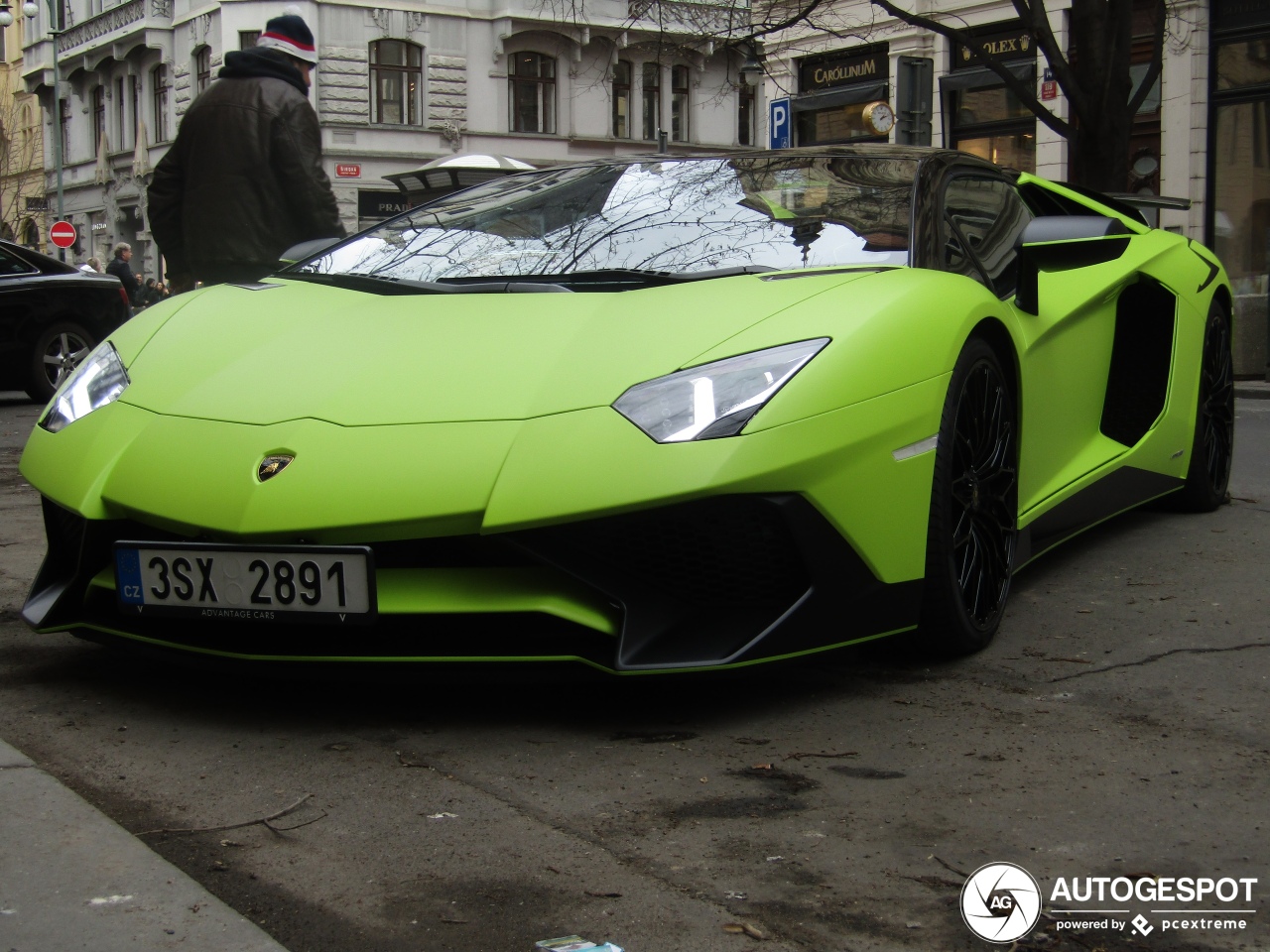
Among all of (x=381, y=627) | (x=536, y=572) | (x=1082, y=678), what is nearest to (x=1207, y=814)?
(x=1082, y=678)

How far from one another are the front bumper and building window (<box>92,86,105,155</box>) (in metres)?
42.8

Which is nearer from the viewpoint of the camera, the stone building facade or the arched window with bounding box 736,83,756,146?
the stone building facade

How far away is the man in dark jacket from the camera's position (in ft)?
18.4

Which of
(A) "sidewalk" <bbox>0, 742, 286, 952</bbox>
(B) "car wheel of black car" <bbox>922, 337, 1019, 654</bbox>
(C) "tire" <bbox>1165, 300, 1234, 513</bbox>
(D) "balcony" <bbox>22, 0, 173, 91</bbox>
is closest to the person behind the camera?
(A) "sidewalk" <bbox>0, 742, 286, 952</bbox>

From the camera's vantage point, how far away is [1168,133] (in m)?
18.9

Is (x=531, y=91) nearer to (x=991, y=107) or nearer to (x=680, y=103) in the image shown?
(x=680, y=103)

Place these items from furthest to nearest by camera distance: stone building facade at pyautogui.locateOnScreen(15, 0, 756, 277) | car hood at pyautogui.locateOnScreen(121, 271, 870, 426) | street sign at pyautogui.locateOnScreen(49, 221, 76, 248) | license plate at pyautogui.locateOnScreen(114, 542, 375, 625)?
1. stone building facade at pyautogui.locateOnScreen(15, 0, 756, 277)
2. street sign at pyautogui.locateOnScreen(49, 221, 76, 248)
3. car hood at pyautogui.locateOnScreen(121, 271, 870, 426)
4. license plate at pyautogui.locateOnScreen(114, 542, 375, 625)

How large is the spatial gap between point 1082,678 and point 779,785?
0.95 m

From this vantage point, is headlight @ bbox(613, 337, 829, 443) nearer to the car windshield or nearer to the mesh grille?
the mesh grille

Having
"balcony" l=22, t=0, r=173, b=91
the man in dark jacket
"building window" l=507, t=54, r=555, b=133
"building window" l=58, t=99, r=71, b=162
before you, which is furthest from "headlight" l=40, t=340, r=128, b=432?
"building window" l=58, t=99, r=71, b=162

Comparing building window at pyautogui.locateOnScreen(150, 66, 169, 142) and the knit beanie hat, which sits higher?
building window at pyautogui.locateOnScreen(150, 66, 169, 142)

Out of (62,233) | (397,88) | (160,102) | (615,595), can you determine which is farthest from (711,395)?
(160,102)

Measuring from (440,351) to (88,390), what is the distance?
84 cm

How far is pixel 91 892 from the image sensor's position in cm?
206
